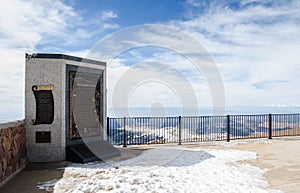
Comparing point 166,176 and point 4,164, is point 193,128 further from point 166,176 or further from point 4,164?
point 4,164

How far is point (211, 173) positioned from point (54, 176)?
12.7 ft

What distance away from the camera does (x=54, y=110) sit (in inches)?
308

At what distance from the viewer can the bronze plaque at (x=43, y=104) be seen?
25.2 feet

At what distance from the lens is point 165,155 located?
873 cm

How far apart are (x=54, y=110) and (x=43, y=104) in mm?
362

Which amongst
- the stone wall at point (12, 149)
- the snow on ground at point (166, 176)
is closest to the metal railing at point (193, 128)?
the snow on ground at point (166, 176)

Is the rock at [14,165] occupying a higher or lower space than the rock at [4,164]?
lower

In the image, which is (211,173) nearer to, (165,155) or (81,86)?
(165,155)

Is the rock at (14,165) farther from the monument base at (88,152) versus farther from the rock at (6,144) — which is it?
the monument base at (88,152)

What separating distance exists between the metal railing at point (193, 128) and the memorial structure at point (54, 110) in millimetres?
2408

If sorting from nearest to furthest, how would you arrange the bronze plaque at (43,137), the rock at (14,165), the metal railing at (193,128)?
the rock at (14,165) → the bronze plaque at (43,137) → the metal railing at (193,128)

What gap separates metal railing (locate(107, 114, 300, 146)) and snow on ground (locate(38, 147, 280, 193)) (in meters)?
2.79

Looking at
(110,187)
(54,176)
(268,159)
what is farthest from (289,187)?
(54,176)

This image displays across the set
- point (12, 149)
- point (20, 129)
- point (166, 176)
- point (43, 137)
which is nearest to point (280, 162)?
point (166, 176)
